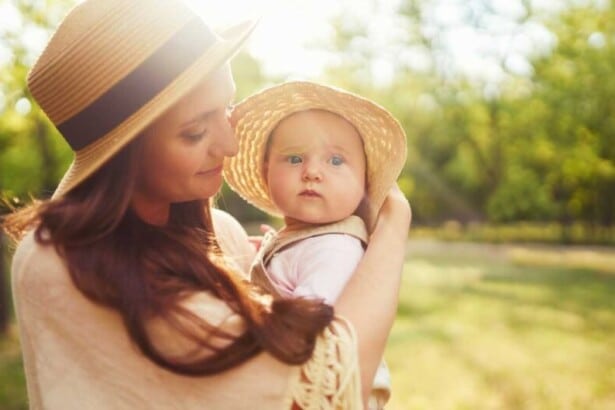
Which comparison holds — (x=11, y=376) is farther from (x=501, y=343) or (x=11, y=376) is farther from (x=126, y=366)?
(x=126, y=366)

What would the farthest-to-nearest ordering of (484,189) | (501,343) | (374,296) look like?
1. (484,189)
2. (501,343)
3. (374,296)

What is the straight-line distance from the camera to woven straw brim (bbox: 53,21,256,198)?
5.65 feet

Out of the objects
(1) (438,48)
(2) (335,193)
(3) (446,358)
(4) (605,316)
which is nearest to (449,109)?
(1) (438,48)

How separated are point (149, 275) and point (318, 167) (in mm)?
638

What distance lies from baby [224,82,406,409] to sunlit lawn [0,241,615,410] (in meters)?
6.22

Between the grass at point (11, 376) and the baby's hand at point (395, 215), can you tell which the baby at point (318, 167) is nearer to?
the baby's hand at point (395, 215)

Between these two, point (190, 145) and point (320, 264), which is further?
point (320, 264)

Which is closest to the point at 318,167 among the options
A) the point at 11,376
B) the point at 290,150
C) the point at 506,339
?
the point at 290,150

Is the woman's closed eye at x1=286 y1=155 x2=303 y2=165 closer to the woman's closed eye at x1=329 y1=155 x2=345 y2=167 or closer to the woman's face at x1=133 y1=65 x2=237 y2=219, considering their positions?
the woman's closed eye at x1=329 y1=155 x2=345 y2=167

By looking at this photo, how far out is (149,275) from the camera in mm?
1684

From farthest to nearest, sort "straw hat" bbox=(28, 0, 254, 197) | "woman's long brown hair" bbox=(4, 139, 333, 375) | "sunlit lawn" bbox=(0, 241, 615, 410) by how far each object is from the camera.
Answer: "sunlit lawn" bbox=(0, 241, 615, 410) < "straw hat" bbox=(28, 0, 254, 197) < "woman's long brown hair" bbox=(4, 139, 333, 375)

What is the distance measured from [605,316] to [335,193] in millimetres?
12091

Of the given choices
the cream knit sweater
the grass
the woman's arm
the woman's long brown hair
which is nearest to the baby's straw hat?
the woman's arm

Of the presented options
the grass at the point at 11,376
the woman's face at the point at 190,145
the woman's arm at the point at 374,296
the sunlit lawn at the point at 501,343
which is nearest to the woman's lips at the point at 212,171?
the woman's face at the point at 190,145
